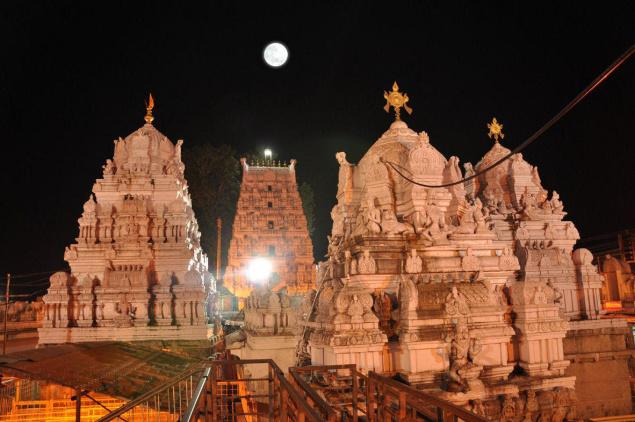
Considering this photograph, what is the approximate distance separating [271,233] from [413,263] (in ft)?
111

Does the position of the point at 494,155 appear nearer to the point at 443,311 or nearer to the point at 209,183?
the point at 443,311

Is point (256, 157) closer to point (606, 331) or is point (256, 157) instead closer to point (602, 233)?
point (602, 233)

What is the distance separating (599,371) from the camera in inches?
497

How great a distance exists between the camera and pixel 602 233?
3045 cm

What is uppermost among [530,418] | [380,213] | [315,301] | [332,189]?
[332,189]

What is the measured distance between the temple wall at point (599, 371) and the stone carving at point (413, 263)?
17.1 feet

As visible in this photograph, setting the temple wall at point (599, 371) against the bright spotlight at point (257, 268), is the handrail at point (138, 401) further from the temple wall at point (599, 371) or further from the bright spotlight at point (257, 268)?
the bright spotlight at point (257, 268)

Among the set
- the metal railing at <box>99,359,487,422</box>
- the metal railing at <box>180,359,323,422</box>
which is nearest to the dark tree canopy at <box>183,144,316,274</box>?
the metal railing at <box>180,359,323,422</box>

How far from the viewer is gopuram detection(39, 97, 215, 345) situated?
1994cm

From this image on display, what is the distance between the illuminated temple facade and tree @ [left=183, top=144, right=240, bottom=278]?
2.24 meters

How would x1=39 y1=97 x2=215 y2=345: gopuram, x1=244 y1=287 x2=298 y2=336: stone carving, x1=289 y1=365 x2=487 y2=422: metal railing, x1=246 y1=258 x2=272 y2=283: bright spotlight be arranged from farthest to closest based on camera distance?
1. x1=246 y1=258 x2=272 y2=283: bright spotlight
2. x1=39 y1=97 x2=215 y2=345: gopuram
3. x1=244 y1=287 x2=298 y2=336: stone carving
4. x1=289 y1=365 x2=487 y2=422: metal railing

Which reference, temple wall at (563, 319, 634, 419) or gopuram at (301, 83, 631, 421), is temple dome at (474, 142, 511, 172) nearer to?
gopuram at (301, 83, 631, 421)

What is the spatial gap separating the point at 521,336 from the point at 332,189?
46554 millimetres

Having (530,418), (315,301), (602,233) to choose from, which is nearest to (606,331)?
(530,418)
